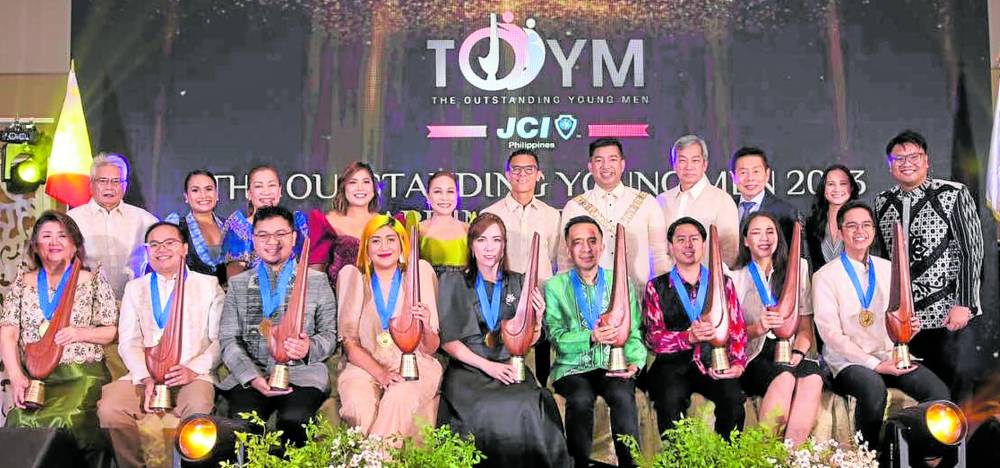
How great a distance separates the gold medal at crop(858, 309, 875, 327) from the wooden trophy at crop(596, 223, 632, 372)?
118 cm

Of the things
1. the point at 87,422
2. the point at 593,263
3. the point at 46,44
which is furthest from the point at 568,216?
the point at 46,44

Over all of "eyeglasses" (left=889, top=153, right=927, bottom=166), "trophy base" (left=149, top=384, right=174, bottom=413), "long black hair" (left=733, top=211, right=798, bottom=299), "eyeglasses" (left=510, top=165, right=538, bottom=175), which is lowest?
"trophy base" (left=149, top=384, right=174, bottom=413)

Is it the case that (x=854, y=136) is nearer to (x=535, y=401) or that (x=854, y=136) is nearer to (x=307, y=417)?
(x=535, y=401)

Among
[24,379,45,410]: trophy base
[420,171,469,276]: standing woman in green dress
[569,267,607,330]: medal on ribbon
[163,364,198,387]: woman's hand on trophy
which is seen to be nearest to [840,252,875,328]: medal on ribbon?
[569,267,607,330]: medal on ribbon

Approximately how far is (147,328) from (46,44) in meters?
2.16

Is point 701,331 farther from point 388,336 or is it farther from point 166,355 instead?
point 166,355

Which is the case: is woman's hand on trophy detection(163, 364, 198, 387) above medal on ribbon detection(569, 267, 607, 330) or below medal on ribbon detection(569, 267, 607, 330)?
below

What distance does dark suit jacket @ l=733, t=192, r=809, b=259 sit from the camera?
572 centimetres

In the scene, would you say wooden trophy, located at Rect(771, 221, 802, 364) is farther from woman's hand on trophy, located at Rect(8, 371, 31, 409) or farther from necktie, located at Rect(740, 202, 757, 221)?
woman's hand on trophy, located at Rect(8, 371, 31, 409)

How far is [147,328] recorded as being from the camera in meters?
5.23

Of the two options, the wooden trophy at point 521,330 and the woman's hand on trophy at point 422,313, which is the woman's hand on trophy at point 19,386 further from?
the wooden trophy at point 521,330

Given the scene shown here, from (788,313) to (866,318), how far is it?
1.37 feet

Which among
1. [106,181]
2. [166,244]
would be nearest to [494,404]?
[166,244]

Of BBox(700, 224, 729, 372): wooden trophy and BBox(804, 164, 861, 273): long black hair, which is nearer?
BBox(700, 224, 729, 372): wooden trophy
